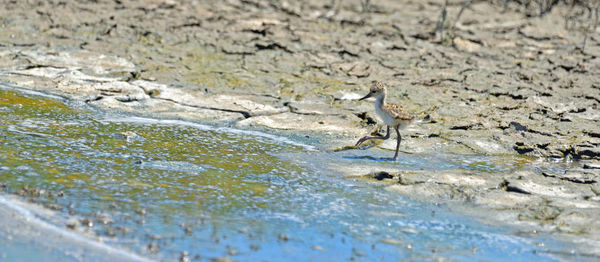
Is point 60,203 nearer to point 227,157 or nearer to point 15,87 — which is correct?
point 227,157

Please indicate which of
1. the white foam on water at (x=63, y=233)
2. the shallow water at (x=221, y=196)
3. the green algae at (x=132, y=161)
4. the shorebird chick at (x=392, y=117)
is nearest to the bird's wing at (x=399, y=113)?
the shorebird chick at (x=392, y=117)

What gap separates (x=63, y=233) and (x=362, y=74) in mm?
5921

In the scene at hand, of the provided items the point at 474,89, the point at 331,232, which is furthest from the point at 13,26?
the point at 331,232

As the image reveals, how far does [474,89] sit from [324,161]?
132 inches

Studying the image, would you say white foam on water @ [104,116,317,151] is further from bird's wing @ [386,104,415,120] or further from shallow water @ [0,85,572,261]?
bird's wing @ [386,104,415,120]

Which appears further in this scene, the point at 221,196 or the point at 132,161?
the point at 132,161

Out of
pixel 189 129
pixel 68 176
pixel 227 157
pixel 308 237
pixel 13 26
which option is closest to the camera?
pixel 308 237

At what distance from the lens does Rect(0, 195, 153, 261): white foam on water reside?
471 cm

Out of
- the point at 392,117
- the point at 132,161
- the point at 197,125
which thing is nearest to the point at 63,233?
the point at 132,161

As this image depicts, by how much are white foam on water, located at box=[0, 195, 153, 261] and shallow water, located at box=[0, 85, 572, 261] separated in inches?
3.0

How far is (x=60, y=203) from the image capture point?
545 cm

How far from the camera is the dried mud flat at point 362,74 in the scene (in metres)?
6.65

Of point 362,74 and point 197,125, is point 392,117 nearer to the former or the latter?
point 197,125

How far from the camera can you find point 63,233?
4961 millimetres
